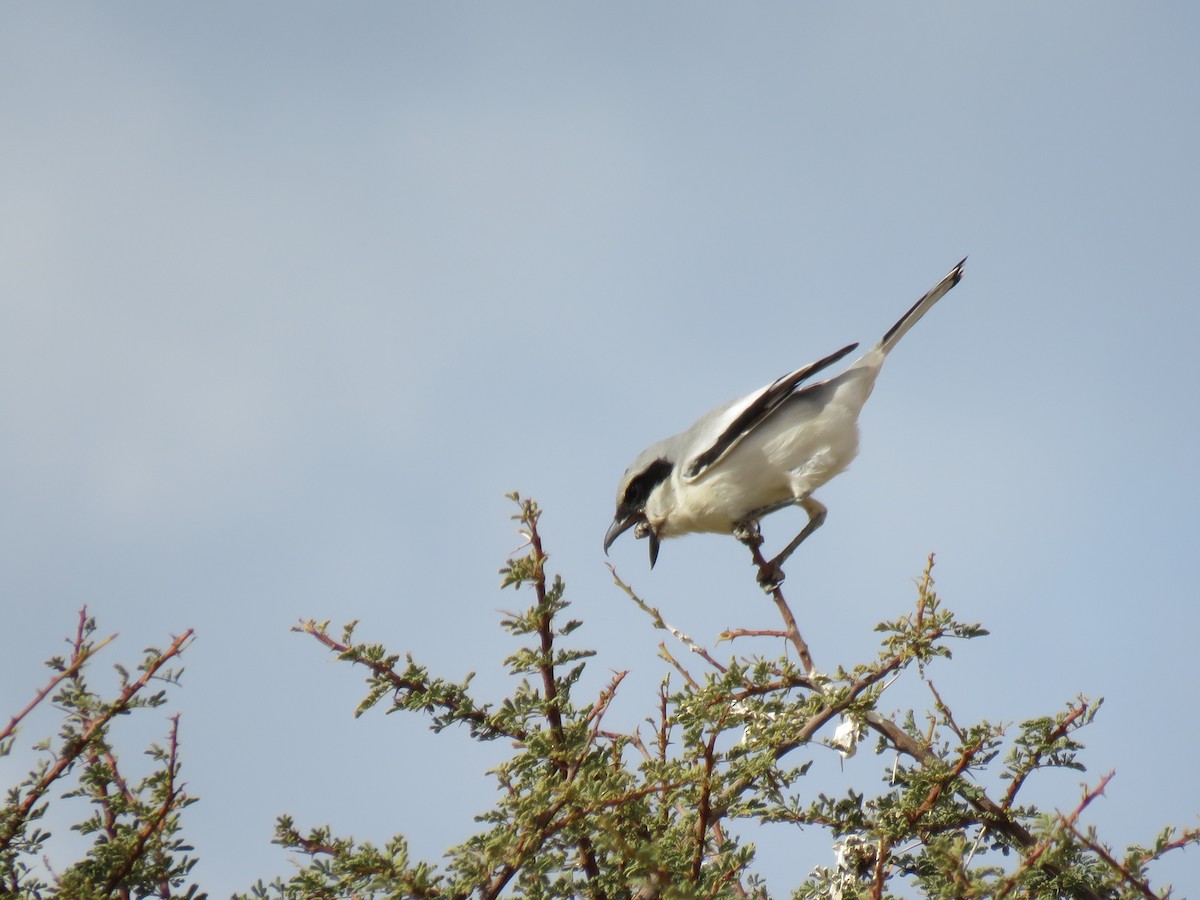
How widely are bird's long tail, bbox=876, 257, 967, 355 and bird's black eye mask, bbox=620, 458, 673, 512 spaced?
1.46 m

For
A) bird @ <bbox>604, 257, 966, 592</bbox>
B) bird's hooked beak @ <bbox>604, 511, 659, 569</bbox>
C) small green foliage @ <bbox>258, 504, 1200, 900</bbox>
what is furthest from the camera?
bird's hooked beak @ <bbox>604, 511, 659, 569</bbox>

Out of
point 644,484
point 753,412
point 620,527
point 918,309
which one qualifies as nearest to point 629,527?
point 620,527

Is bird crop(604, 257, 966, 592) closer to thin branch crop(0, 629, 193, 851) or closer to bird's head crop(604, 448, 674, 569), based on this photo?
bird's head crop(604, 448, 674, 569)

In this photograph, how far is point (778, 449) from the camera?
600 centimetres

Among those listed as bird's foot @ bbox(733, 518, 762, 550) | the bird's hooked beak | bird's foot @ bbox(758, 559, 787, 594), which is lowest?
bird's foot @ bbox(758, 559, 787, 594)

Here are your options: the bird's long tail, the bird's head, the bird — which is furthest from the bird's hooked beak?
the bird's long tail

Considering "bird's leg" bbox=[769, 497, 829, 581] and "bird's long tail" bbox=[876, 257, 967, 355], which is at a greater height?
"bird's long tail" bbox=[876, 257, 967, 355]

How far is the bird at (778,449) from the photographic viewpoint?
600cm

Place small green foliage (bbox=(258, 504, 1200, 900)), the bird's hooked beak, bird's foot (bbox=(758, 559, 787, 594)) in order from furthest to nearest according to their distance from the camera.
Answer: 1. the bird's hooked beak
2. bird's foot (bbox=(758, 559, 787, 594))
3. small green foliage (bbox=(258, 504, 1200, 900))

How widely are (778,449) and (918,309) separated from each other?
44.8 inches

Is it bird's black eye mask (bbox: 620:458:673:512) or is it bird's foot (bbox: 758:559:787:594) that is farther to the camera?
bird's black eye mask (bbox: 620:458:673:512)

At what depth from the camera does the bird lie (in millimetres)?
5996

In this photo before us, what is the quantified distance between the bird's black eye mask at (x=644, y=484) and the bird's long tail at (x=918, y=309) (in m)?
1.46

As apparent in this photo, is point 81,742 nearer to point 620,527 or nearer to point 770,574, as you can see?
point 770,574
